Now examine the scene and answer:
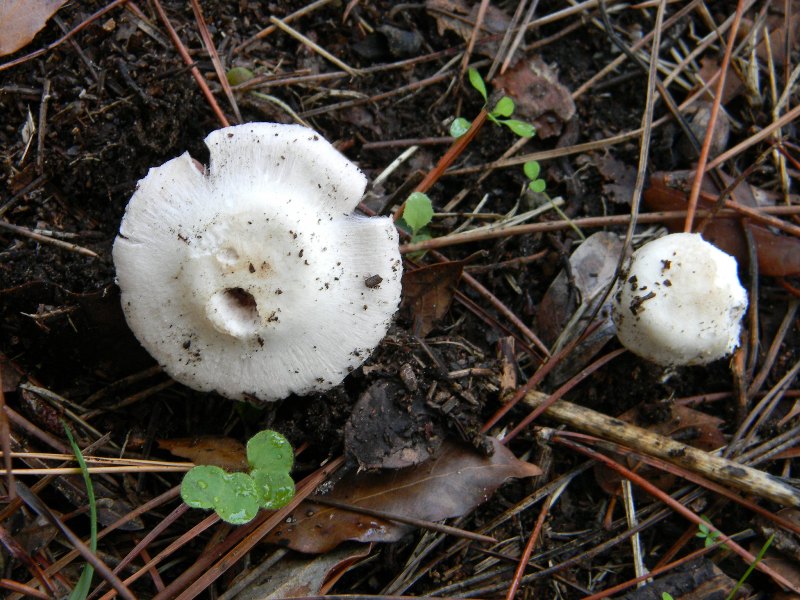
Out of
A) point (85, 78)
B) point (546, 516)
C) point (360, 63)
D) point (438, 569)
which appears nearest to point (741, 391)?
point (546, 516)

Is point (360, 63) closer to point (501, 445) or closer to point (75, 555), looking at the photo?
point (501, 445)

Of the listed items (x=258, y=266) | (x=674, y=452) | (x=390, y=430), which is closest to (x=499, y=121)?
(x=258, y=266)

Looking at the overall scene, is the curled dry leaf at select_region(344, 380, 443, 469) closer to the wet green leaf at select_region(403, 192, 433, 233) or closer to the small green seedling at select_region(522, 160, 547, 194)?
the wet green leaf at select_region(403, 192, 433, 233)

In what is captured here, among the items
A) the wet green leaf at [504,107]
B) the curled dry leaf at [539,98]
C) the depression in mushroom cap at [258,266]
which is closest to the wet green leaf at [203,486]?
the depression in mushroom cap at [258,266]

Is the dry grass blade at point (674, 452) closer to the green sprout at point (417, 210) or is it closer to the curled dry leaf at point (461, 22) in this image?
the green sprout at point (417, 210)

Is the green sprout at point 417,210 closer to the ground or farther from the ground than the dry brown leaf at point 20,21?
closer to the ground

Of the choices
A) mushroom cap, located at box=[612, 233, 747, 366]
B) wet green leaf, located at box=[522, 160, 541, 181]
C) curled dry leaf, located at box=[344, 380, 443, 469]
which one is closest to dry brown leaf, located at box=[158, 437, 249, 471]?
curled dry leaf, located at box=[344, 380, 443, 469]

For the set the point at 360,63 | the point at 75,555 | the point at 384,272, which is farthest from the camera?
the point at 360,63
